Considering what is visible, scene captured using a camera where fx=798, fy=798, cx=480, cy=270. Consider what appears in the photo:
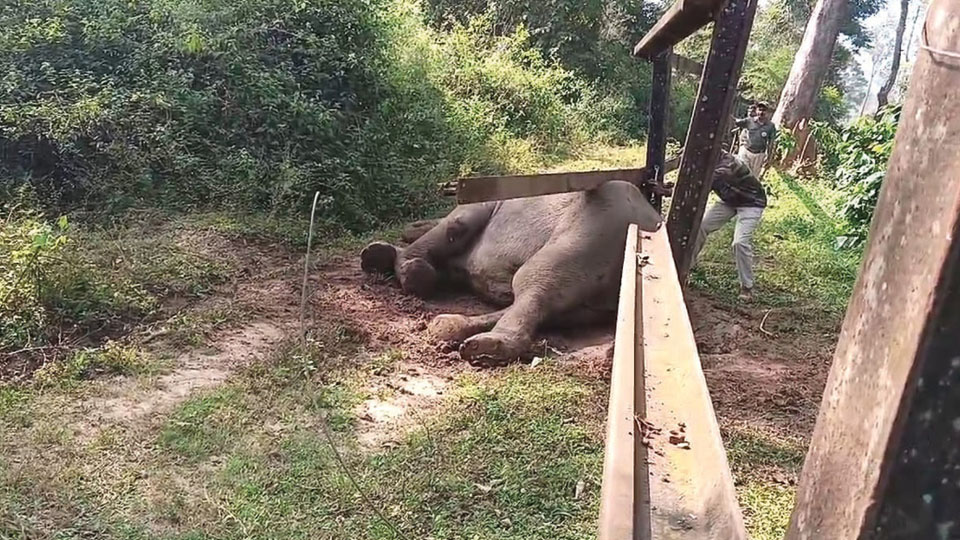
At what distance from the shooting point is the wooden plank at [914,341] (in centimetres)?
72

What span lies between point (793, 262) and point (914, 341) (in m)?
7.80

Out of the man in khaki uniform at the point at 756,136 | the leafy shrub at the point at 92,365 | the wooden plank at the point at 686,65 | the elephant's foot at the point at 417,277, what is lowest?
the leafy shrub at the point at 92,365

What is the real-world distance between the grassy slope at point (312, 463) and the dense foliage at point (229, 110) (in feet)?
11.2

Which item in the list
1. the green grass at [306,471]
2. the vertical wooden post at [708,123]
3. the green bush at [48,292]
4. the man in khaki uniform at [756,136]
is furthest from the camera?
the man in khaki uniform at [756,136]

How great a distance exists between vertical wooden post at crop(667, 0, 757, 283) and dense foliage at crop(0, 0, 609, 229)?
4457mm

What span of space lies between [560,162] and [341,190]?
515 cm

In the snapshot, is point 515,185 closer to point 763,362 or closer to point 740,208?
point 763,362

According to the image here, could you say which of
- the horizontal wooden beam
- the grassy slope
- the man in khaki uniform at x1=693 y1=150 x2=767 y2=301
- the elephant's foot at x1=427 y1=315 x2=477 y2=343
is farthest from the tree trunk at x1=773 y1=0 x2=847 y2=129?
the grassy slope

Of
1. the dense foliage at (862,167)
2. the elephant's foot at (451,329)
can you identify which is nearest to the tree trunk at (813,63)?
the dense foliage at (862,167)

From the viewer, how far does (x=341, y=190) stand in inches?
323

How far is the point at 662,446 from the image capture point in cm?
188

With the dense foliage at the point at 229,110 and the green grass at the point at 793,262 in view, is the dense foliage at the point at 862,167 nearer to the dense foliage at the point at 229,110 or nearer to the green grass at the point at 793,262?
the green grass at the point at 793,262

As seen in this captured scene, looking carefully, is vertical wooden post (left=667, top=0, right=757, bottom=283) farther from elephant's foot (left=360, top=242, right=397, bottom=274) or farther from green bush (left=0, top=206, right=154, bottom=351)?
green bush (left=0, top=206, right=154, bottom=351)

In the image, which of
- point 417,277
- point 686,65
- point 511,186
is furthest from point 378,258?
point 686,65
